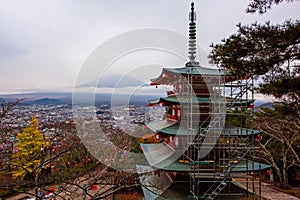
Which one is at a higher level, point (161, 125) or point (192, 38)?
point (192, 38)

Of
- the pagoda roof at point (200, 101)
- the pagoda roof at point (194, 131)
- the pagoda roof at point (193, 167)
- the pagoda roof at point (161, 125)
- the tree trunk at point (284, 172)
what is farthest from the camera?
the tree trunk at point (284, 172)

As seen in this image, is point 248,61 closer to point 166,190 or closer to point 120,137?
point 166,190

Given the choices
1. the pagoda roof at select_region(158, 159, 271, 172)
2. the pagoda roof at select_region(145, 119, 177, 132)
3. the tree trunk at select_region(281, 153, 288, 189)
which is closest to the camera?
the pagoda roof at select_region(158, 159, 271, 172)

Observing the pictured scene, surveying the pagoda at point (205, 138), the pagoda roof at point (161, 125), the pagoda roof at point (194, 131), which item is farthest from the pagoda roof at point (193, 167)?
the pagoda roof at point (161, 125)

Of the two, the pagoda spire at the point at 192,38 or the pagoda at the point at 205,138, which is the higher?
the pagoda spire at the point at 192,38

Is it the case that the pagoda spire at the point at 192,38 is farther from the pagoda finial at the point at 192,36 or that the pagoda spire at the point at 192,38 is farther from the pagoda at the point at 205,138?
the pagoda at the point at 205,138

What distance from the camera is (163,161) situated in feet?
26.5

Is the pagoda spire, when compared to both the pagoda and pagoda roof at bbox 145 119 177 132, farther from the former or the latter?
pagoda roof at bbox 145 119 177 132

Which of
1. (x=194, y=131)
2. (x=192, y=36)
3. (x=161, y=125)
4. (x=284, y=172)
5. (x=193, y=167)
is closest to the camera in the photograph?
(x=193, y=167)

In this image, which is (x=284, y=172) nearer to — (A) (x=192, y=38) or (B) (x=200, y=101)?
(B) (x=200, y=101)

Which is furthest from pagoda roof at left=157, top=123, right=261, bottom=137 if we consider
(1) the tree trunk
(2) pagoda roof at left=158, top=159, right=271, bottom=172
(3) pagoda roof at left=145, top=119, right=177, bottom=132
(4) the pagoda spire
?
(1) the tree trunk

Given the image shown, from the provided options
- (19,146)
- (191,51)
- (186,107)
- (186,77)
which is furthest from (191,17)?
(19,146)

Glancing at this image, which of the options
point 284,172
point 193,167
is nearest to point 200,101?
point 193,167

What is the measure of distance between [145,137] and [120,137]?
206 centimetres
